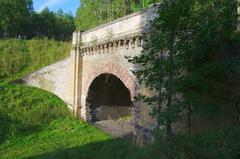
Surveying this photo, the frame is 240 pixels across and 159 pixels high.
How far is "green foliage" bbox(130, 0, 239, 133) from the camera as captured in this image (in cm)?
814

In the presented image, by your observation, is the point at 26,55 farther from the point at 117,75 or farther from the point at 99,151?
the point at 99,151

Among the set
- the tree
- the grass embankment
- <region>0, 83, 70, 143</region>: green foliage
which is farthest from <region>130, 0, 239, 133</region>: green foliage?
the tree

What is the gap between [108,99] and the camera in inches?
740

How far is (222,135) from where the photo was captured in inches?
243

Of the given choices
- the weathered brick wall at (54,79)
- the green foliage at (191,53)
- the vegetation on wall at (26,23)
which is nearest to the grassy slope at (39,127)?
the weathered brick wall at (54,79)

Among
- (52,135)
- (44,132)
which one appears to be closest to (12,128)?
(44,132)

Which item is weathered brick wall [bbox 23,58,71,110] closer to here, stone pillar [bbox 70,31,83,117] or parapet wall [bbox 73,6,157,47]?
stone pillar [bbox 70,31,83,117]

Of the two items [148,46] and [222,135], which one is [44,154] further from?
[222,135]

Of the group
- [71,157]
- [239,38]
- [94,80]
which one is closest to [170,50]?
[239,38]

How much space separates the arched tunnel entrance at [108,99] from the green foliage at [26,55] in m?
5.61

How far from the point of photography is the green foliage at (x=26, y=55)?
74.5 ft

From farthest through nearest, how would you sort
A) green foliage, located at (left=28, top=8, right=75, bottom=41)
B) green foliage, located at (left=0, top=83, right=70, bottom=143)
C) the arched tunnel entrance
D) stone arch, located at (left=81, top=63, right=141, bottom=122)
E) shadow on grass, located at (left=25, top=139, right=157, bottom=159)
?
green foliage, located at (left=28, top=8, right=75, bottom=41) → the arched tunnel entrance → green foliage, located at (left=0, top=83, right=70, bottom=143) → stone arch, located at (left=81, top=63, right=141, bottom=122) → shadow on grass, located at (left=25, top=139, right=157, bottom=159)

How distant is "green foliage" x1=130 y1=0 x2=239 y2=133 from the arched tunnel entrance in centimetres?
816

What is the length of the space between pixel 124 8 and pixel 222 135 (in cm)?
3039
